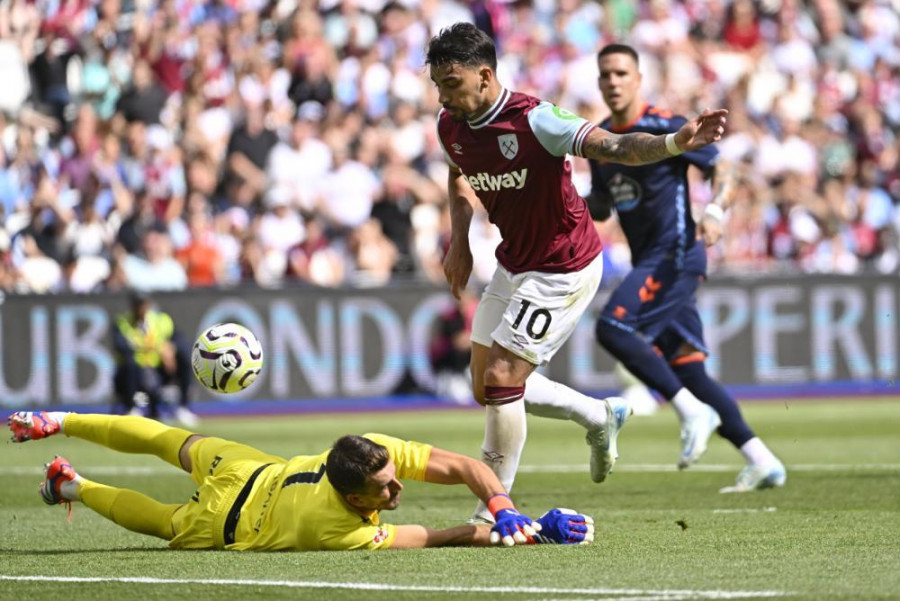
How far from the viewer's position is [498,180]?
801cm

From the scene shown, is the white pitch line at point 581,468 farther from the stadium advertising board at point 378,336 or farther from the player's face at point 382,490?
the stadium advertising board at point 378,336

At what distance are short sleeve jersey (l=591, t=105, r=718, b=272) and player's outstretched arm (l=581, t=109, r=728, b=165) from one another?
3111 mm

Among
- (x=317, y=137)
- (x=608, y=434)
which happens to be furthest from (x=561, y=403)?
(x=317, y=137)

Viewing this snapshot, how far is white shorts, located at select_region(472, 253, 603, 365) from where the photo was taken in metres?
8.05

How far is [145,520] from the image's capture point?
24.9 ft

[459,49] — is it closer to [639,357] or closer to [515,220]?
[515,220]

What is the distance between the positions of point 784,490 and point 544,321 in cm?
298

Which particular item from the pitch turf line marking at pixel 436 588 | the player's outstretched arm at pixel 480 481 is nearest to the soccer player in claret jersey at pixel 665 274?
the player's outstretched arm at pixel 480 481

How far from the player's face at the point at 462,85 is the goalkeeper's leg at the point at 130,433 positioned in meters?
2.08

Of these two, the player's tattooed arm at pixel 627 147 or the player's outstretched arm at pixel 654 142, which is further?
the player's tattooed arm at pixel 627 147

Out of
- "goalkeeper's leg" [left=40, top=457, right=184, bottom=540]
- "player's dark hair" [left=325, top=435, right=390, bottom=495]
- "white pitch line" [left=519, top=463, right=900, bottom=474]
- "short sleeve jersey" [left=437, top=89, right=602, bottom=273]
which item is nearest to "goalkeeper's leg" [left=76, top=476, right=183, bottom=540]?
"goalkeeper's leg" [left=40, top=457, right=184, bottom=540]

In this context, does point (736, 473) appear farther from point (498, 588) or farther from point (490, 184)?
point (498, 588)

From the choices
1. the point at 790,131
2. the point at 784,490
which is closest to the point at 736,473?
the point at 784,490

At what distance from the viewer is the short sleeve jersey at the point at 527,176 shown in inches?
307
